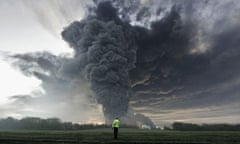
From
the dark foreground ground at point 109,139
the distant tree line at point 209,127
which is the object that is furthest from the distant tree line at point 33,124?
the dark foreground ground at point 109,139

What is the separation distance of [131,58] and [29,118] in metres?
47.1

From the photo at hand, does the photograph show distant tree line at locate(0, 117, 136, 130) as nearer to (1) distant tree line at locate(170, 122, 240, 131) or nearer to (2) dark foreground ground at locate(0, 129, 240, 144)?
(1) distant tree line at locate(170, 122, 240, 131)

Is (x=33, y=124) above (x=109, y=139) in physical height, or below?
above

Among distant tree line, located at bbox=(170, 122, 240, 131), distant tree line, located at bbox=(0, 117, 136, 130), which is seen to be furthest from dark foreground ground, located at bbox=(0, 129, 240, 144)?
distant tree line, located at bbox=(0, 117, 136, 130)

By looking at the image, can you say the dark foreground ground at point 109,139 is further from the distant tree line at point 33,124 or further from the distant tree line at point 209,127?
the distant tree line at point 33,124

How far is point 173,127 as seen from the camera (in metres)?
73.3

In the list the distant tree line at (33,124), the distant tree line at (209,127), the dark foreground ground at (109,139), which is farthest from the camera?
the distant tree line at (33,124)

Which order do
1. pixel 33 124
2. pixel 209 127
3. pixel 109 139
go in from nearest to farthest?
pixel 109 139, pixel 209 127, pixel 33 124

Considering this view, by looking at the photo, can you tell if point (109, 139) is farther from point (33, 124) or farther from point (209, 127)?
point (33, 124)

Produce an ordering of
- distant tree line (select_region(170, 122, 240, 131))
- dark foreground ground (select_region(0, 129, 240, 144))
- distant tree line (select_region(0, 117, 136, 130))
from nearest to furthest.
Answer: dark foreground ground (select_region(0, 129, 240, 144))
distant tree line (select_region(170, 122, 240, 131))
distant tree line (select_region(0, 117, 136, 130))

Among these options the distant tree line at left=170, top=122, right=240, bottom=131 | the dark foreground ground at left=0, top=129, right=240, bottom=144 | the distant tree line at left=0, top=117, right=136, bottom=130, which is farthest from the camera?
the distant tree line at left=0, top=117, right=136, bottom=130

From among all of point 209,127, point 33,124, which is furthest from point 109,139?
point 33,124

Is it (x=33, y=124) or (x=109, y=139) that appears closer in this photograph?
(x=109, y=139)

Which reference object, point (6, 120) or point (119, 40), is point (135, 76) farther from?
point (6, 120)
